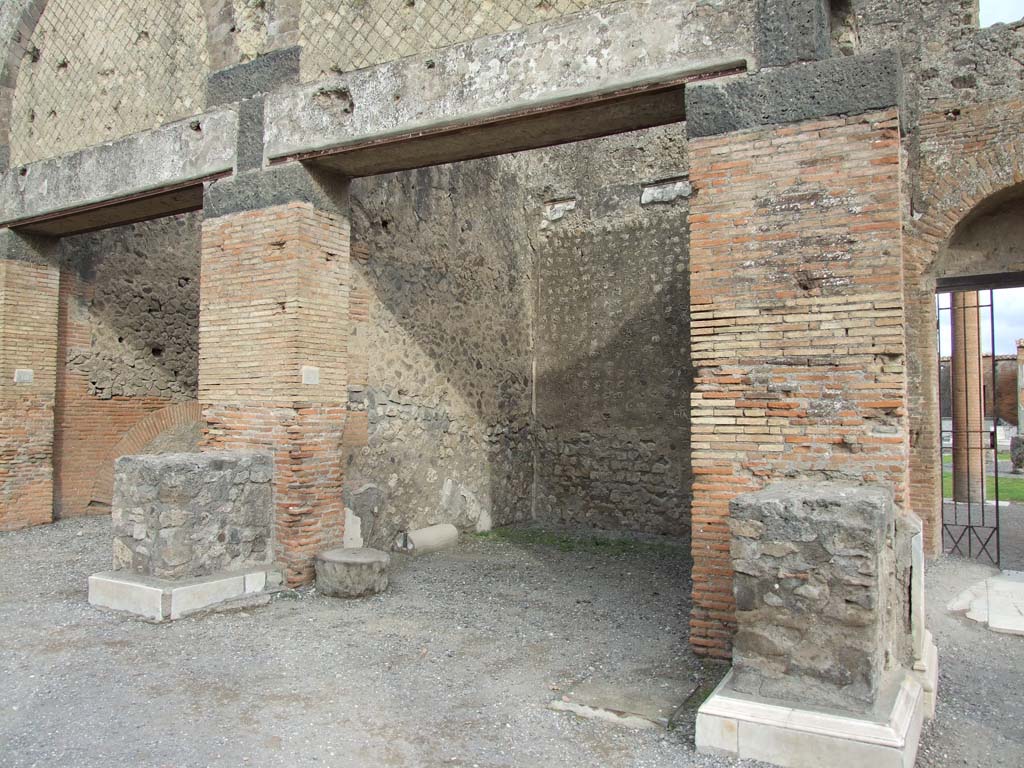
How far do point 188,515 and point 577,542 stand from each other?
14.1 ft

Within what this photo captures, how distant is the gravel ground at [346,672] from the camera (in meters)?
3.14

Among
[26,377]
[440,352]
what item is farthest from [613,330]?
[26,377]

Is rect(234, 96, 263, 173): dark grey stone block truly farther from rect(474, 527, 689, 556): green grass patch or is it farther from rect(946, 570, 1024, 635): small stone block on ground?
rect(946, 570, 1024, 635): small stone block on ground

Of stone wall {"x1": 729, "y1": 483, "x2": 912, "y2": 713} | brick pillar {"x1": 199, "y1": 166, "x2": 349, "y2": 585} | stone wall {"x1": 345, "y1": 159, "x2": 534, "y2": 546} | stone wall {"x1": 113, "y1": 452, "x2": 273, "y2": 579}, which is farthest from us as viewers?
stone wall {"x1": 345, "y1": 159, "x2": 534, "y2": 546}

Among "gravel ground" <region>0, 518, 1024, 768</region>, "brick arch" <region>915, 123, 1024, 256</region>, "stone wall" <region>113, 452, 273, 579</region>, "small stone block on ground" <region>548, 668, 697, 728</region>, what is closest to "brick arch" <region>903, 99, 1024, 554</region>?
"brick arch" <region>915, 123, 1024, 256</region>

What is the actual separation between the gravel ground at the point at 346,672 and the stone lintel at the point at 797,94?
2964 millimetres

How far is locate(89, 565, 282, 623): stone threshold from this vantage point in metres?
4.87

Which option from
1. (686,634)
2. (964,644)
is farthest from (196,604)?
(964,644)

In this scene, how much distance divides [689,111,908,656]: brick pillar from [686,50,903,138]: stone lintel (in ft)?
0.22

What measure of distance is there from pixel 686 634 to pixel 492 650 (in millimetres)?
1193

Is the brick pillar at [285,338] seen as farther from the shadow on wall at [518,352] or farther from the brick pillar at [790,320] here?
the brick pillar at [790,320]

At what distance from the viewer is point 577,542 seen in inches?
326

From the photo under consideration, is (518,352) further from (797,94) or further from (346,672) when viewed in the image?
(346,672)

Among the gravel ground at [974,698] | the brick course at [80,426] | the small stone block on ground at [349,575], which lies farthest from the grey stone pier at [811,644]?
the brick course at [80,426]
